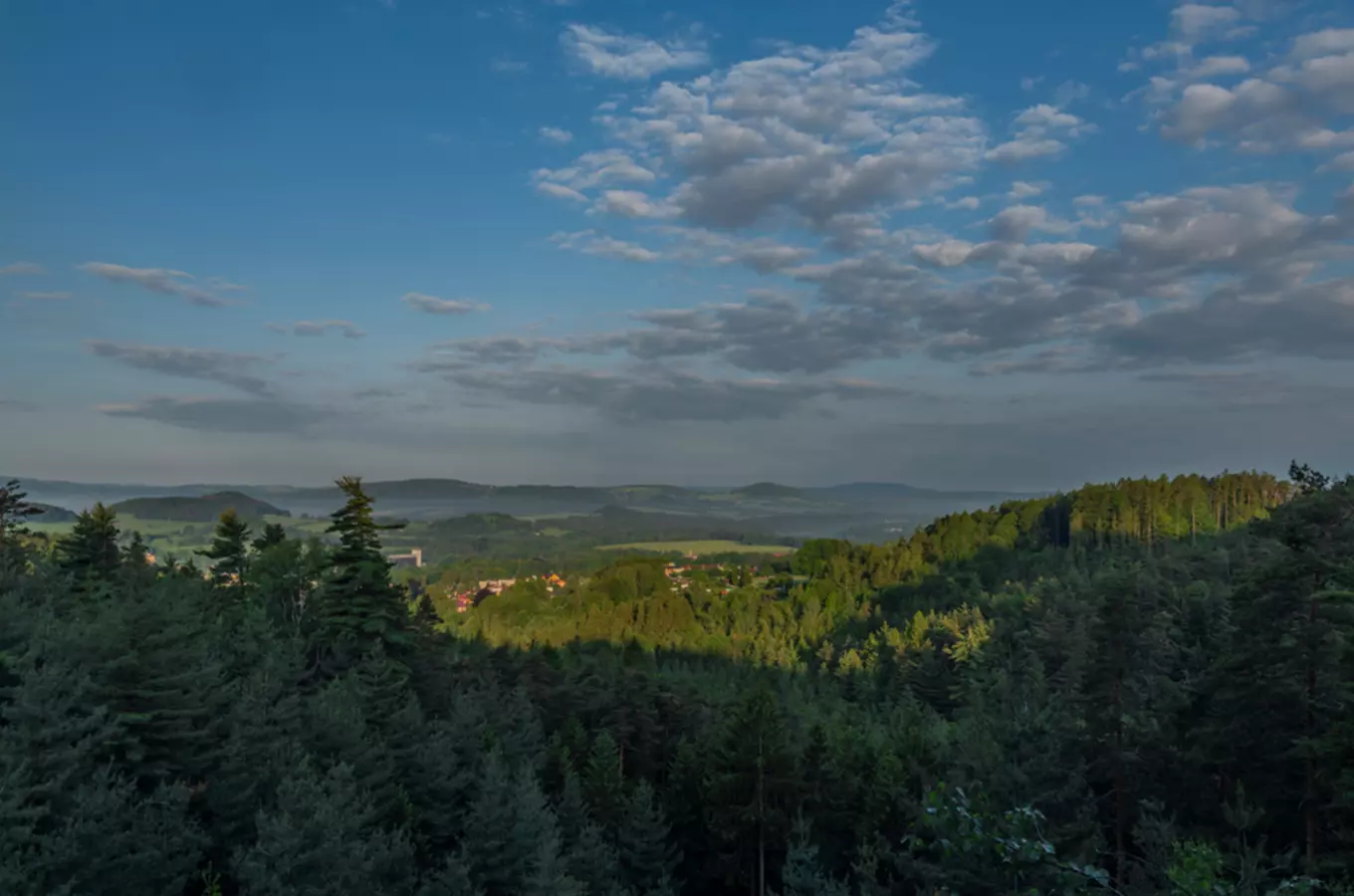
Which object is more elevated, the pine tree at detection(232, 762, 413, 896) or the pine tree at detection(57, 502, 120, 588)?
the pine tree at detection(57, 502, 120, 588)

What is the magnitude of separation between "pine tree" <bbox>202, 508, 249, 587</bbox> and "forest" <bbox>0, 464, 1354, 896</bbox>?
8.4 inches

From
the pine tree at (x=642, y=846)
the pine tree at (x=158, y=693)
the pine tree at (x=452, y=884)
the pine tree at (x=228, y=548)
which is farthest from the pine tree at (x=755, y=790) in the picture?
the pine tree at (x=228, y=548)

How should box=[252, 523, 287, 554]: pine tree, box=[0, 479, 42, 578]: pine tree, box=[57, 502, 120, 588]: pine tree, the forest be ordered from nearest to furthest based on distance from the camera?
the forest < box=[0, 479, 42, 578]: pine tree < box=[57, 502, 120, 588]: pine tree < box=[252, 523, 287, 554]: pine tree

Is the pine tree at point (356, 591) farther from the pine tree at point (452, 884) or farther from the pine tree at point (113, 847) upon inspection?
the pine tree at point (113, 847)

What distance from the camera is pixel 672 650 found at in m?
118

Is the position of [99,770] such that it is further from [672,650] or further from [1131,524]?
[1131,524]

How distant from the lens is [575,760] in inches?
1539

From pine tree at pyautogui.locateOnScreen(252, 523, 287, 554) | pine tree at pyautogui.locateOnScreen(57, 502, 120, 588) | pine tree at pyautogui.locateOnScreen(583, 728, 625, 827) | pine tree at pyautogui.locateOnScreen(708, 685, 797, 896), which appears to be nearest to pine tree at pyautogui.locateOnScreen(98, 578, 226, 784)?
pine tree at pyautogui.locateOnScreen(583, 728, 625, 827)

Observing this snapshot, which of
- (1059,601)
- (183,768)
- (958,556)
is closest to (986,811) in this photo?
(183,768)

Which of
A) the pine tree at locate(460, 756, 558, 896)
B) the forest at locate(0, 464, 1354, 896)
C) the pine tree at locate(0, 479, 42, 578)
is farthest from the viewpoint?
the pine tree at locate(0, 479, 42, 578)

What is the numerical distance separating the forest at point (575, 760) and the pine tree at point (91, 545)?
0.17m

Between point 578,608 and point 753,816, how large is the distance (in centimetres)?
11293

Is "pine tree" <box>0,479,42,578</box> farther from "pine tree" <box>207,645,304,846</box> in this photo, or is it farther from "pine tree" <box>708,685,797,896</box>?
"pine tree" <box>708,685,797,896</box>

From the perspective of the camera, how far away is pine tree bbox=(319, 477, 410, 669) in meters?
33.8
